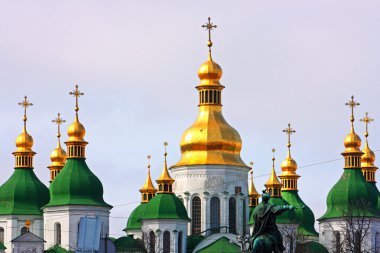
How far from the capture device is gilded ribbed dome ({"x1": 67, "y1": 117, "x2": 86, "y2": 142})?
98.5m

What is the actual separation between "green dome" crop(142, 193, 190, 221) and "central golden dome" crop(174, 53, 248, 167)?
3.66m

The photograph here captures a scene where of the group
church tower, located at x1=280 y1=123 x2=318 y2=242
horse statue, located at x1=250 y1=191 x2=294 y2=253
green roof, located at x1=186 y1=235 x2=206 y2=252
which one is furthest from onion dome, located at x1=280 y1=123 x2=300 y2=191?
horse statue, located at x1=250 y1=191 x2=294 y2=253

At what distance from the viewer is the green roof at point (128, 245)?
A: 319 ft

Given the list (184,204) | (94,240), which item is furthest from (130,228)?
(94,240)

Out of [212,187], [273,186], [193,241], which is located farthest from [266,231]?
[273,186]

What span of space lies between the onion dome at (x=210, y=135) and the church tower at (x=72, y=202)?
5831 millimetres

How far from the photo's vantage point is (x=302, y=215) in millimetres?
106562

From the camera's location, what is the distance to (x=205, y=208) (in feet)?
328

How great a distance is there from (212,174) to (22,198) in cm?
1016

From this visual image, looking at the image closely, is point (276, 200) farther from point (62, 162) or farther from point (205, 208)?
point (62, 162)

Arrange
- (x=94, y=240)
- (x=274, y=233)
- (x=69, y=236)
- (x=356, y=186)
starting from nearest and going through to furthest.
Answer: (x=274, y=233)
(x=94, y=240)
(x=69, y=236)
(x=356, y=186)

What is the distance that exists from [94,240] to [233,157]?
53682 millimetres

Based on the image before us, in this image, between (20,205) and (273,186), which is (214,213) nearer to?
(273,186)

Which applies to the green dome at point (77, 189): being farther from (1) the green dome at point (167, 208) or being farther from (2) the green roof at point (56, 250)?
(1) the green dome at point (167, 208)
